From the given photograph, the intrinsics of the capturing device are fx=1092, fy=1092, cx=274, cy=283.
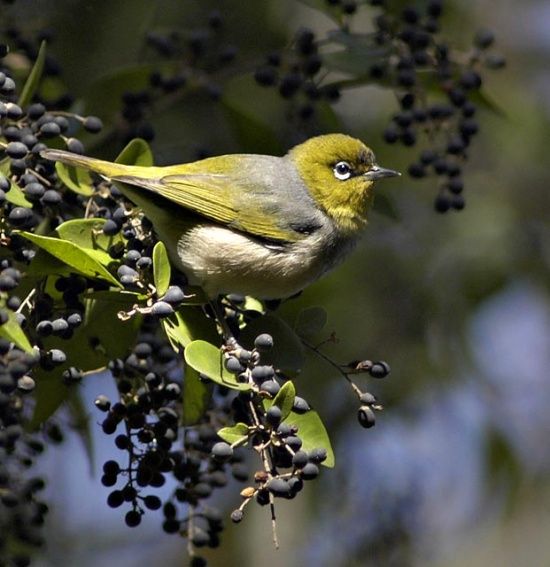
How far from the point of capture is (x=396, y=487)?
4988mm

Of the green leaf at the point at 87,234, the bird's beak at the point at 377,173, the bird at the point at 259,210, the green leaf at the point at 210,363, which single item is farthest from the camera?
the bird's beak at the point at 377,173

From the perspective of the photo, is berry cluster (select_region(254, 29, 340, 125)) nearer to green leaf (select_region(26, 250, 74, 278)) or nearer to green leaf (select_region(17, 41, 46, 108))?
green leaf (select_region(17, 41, 46, 108))

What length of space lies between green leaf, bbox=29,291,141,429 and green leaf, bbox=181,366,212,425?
0.67 ft

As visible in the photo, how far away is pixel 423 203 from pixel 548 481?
82.3 inches

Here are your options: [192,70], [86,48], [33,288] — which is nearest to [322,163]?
[192,70]

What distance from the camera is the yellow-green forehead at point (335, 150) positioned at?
4047 mm

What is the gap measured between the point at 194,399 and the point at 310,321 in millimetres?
418

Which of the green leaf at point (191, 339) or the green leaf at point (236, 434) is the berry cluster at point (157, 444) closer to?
the green leaf at point (191, 339)

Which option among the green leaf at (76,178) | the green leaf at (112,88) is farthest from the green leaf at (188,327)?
the green leaf at (112,88)

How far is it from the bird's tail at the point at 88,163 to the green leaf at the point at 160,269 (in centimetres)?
48

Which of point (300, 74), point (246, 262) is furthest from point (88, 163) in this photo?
→ point (300, 74)

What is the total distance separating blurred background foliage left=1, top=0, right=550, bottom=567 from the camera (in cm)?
395

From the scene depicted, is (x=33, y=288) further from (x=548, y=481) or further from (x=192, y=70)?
(x=548, y=481)

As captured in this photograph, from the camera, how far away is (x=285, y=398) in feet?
8.93
